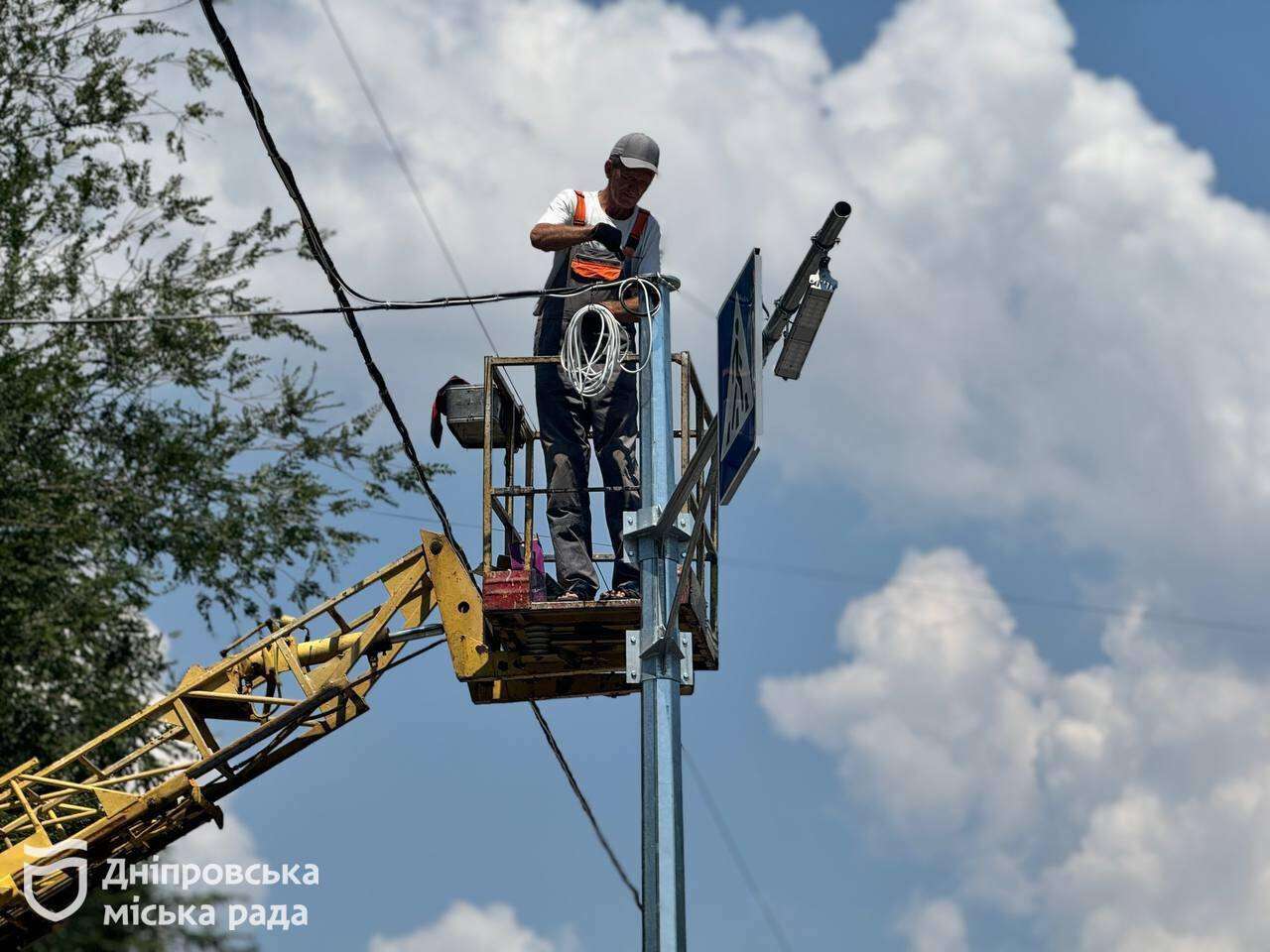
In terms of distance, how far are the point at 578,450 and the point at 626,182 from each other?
1598 millimetres

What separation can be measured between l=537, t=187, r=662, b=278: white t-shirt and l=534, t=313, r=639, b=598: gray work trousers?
580 millimetres

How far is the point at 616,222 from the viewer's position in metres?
11.3

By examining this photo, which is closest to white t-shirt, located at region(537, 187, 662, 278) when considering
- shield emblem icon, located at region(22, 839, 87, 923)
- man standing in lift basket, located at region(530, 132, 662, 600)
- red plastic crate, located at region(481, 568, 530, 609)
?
man standing in lift basket, located at region(530, 132, 662, 600)

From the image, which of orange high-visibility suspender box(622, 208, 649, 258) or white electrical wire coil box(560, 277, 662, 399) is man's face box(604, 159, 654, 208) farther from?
white electrical wire coil box(560, 277, 662, 399)

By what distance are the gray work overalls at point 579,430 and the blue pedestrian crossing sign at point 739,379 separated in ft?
7.39

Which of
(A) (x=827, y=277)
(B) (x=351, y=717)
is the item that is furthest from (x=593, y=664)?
(A) (x=827, y=277)

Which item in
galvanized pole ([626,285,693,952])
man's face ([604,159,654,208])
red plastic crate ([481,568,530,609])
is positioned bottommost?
galvanized pole ([626,285,693,952])

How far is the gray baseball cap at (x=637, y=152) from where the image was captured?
11.1 metres

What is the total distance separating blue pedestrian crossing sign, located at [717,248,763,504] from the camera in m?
8.33

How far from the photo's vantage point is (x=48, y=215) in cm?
2550

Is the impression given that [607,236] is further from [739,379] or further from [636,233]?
[739,379]

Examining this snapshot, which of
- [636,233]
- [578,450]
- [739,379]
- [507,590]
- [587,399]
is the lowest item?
[739,379]

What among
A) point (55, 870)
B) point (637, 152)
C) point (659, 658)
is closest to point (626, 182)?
point (637, 152)

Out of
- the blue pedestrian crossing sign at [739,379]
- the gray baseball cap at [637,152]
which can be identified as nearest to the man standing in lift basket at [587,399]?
the gray baseball cap at [637,152]
